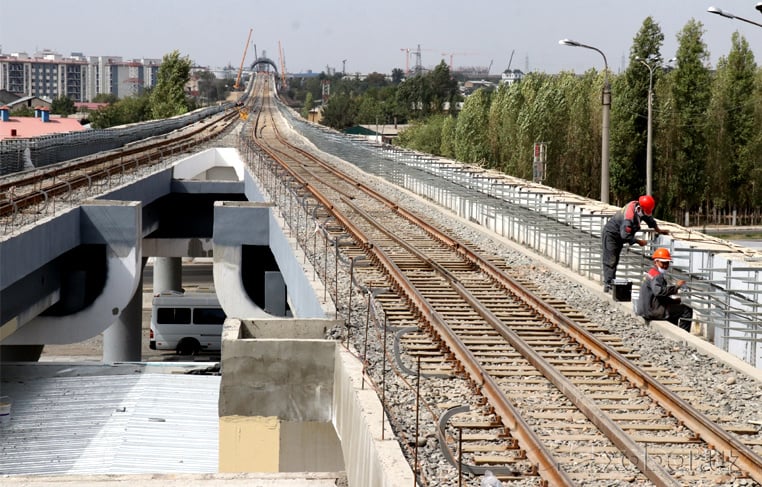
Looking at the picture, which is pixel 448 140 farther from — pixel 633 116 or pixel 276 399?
pixel 276 399

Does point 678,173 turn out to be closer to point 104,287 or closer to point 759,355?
point 104,287

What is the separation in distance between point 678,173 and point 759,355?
143 ft

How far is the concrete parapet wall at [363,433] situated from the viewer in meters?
7.28

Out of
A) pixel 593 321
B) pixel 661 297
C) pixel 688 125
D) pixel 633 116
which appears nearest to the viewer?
pixel 661 297

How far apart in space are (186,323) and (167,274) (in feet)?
24.9

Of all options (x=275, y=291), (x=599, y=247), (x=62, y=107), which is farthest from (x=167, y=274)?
(x=62, y=107)

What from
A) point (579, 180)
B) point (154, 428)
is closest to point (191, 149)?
point (579, 180)

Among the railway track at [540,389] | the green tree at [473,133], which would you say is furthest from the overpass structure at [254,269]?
the green tree at [473,133]

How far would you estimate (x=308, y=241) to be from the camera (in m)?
19.8

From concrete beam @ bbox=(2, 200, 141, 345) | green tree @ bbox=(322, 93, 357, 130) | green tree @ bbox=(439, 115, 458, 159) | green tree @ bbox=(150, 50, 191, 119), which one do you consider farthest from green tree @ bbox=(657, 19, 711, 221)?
green tree @ bbox=(322, 93, 357, 130)

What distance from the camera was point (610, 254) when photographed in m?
14.6

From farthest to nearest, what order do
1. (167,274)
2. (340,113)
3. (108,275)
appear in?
(340,113) → (167,274) → (108,275)

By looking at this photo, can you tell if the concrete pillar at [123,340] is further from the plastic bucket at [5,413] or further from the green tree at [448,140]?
the green tree at [448,140]

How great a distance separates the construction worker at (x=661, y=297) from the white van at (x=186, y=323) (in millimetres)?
24630
